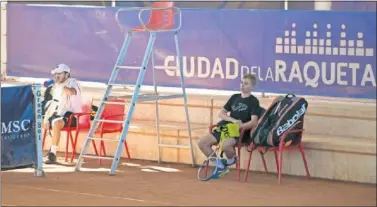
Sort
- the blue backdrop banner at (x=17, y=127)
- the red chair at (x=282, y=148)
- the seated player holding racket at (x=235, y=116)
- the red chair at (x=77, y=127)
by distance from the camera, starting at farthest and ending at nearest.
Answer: the red chair at (x=77, y=127), the seated player holding racket at (x=235, y=116), the blue backdrop banner at (x=17, y=127), the red chair at (x=282, y=148)

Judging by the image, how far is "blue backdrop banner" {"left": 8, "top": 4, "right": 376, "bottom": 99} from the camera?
1090 centimetres

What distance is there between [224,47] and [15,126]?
303 centimetres

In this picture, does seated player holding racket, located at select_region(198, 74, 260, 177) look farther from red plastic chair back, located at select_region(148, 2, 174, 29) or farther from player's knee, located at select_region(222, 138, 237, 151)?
red plastic chair back, located at select_region(148, 2, 174, 29)

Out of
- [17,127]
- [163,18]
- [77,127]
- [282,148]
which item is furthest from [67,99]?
[282,148]

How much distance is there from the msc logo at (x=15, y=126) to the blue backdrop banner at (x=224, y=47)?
8.18 ft

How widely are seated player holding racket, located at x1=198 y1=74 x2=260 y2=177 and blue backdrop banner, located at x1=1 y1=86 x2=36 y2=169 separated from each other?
1858 millimetres

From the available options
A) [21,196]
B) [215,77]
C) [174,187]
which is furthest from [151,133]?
[21,196]

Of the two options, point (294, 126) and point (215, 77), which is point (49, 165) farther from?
point (294, 126)

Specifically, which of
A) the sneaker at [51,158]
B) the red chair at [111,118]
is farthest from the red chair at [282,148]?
the sneaker at [51,158]

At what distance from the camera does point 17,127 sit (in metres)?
10.2

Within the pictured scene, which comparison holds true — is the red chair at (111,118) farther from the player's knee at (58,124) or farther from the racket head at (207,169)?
the racket head at (207,169)

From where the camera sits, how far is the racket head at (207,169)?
10398 millimetres

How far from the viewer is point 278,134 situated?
9914mm

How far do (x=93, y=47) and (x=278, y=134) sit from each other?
4.01 m
